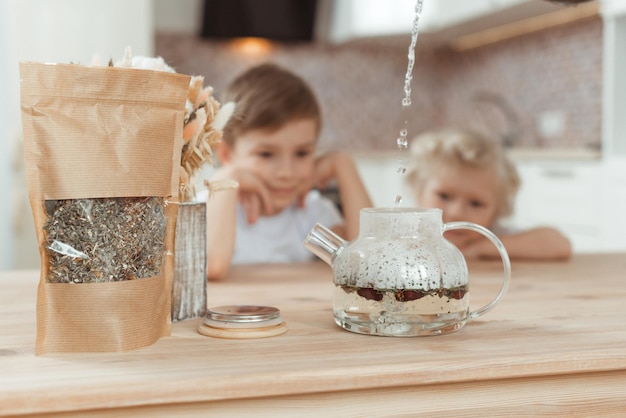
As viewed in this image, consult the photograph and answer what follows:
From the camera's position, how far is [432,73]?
561 centimetres

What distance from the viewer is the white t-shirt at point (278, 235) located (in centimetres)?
217

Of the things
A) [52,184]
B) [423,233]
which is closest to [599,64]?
[423,233]

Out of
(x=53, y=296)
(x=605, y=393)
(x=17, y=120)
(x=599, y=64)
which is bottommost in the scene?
(x=605, y=393)

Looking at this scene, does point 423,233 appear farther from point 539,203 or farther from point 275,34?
point 275,34

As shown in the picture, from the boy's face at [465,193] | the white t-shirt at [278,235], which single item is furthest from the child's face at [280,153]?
the boy's face at [465,193]

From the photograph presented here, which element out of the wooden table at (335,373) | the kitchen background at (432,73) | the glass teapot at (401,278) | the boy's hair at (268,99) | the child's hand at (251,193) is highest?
the kitchen background at (432,73)

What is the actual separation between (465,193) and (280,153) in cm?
55

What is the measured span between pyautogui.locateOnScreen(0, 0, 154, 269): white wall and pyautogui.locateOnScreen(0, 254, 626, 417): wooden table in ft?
8.54

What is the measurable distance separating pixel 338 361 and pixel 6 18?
124 inches

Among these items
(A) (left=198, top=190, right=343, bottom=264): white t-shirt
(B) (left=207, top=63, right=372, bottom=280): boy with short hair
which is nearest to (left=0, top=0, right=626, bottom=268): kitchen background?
(A) (left=198, top=190, right=343, bottom=264): white t-shirt

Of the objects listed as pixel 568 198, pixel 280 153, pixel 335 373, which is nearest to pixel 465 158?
pixel 280 153

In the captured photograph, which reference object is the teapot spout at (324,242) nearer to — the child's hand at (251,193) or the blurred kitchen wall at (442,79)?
the child's hand at (251,193)

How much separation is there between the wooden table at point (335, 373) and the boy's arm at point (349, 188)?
997 millimetres

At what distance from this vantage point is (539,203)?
3885mm
